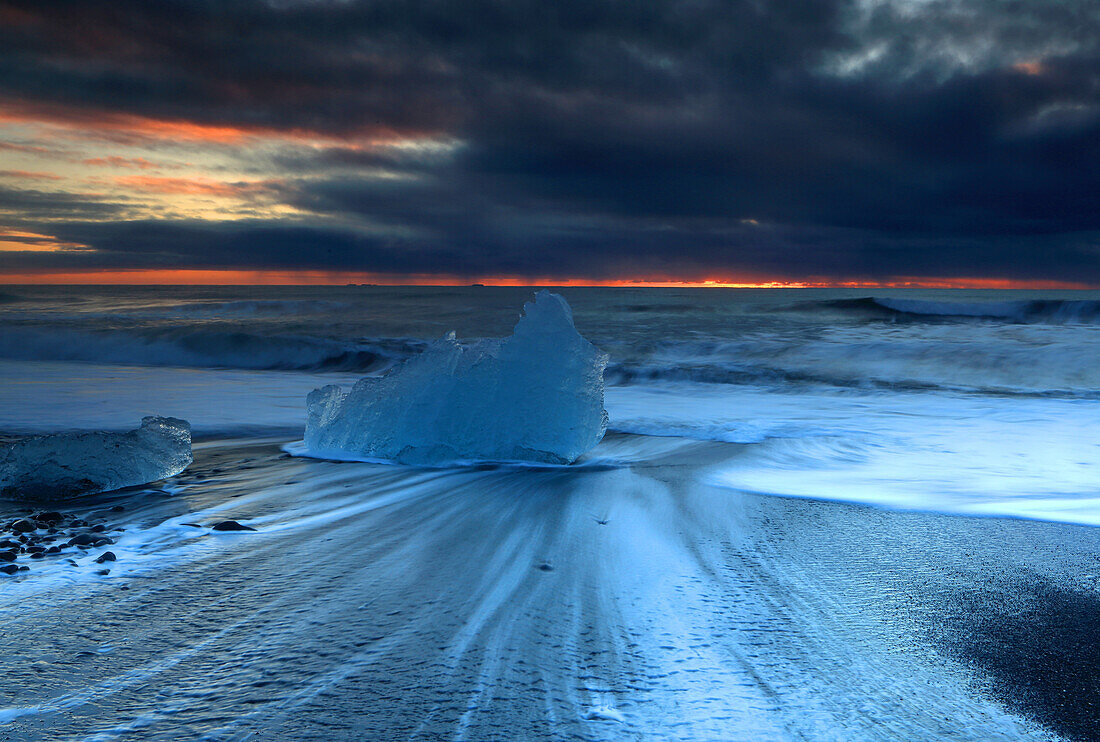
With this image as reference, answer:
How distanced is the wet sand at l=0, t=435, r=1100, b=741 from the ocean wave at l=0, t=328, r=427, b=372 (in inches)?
411

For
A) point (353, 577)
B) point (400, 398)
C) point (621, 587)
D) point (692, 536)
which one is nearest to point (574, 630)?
point (621, 587)

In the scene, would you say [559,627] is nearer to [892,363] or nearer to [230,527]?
[230,527]

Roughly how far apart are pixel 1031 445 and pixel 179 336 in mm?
16488

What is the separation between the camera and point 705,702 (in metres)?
1.42

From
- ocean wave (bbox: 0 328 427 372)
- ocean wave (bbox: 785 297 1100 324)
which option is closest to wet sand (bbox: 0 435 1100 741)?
ocean wave (bbox: 0 328 427 372)

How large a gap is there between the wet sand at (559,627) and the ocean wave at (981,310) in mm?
22794

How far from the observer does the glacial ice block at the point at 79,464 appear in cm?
327

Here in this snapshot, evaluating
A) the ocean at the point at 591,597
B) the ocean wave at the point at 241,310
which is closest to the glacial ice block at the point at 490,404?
the ocean at the point at 591,597

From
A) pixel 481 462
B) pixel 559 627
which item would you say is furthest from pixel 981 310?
pixel 559 627

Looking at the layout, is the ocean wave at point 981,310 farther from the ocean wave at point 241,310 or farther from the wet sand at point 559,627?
the wet sand at point 559,627

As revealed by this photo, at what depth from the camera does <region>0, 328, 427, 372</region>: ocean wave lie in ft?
44.0

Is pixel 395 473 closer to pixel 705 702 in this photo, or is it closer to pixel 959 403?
pixel 705 702

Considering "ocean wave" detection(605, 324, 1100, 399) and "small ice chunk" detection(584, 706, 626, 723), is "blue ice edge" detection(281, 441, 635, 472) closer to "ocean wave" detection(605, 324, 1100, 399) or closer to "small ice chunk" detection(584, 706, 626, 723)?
"small ice chunk" detection(584, 706, 626, 723)

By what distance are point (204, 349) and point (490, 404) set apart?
12.5 m
